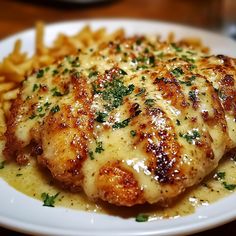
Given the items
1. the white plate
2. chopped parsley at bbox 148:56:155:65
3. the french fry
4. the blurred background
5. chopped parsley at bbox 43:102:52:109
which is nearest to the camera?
the white plate

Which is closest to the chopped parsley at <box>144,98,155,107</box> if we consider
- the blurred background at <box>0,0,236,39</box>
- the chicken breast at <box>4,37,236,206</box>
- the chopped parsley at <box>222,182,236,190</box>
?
the chicken breast at <box>4,37,236,206</box>

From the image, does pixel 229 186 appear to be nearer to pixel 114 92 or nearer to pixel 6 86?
pixel 114 92

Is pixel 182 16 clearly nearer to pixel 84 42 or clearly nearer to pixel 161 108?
pixel 84 42

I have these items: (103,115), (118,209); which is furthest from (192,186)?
(103,115)

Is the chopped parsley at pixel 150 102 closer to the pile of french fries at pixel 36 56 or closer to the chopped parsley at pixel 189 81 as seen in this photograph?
the chopped parsley at pixel 189 81

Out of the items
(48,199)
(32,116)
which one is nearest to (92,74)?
(32,116)

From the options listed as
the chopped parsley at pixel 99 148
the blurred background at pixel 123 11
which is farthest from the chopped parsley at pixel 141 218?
the blurred background at pixel 123 11

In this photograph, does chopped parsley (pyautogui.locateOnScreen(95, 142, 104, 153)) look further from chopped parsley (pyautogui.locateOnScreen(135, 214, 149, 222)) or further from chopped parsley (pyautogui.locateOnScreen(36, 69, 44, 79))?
chopped parsley (pyautogui.locateOnScreen(36, 69, 44, 79))
